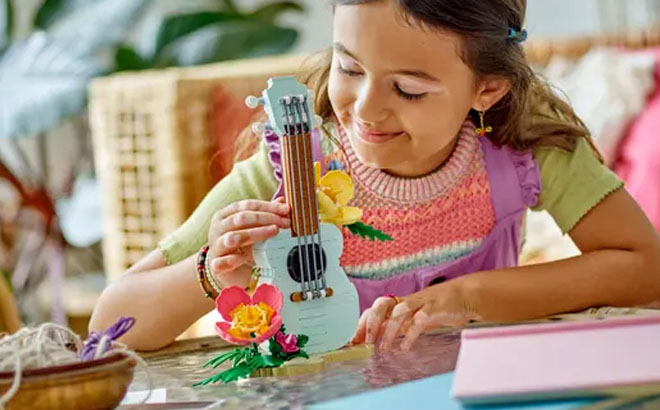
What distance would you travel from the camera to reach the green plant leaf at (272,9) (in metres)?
4.12

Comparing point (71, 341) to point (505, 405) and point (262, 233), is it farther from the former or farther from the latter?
point (505, 405)

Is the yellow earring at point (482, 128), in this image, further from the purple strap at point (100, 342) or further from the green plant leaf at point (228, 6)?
the green plant leaf at point (228, 6)

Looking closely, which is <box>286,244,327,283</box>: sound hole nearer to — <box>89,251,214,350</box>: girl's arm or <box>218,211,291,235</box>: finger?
<box>218,211,291,235</box>: finger

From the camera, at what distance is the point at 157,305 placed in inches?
52.4

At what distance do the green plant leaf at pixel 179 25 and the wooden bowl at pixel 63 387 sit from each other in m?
3.19

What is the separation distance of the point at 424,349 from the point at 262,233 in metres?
0.19

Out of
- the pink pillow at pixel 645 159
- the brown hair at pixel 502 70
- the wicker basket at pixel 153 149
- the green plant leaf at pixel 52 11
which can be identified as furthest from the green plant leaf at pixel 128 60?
the brown hair at pixel 502 70

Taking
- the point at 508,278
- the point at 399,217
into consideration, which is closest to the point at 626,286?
the point at 508,278

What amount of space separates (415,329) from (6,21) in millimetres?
3172

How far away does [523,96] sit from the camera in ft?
4.66

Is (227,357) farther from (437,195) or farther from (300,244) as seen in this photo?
(437,195)

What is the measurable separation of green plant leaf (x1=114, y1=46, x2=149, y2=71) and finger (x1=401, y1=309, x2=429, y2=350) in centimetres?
299

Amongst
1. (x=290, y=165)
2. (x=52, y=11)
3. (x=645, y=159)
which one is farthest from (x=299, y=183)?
(x=52, y=11)

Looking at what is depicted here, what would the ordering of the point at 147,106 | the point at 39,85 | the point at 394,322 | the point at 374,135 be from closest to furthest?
the point at 394,322 → the point at 374,135 → the point at 147,106 → the point at 39,85
